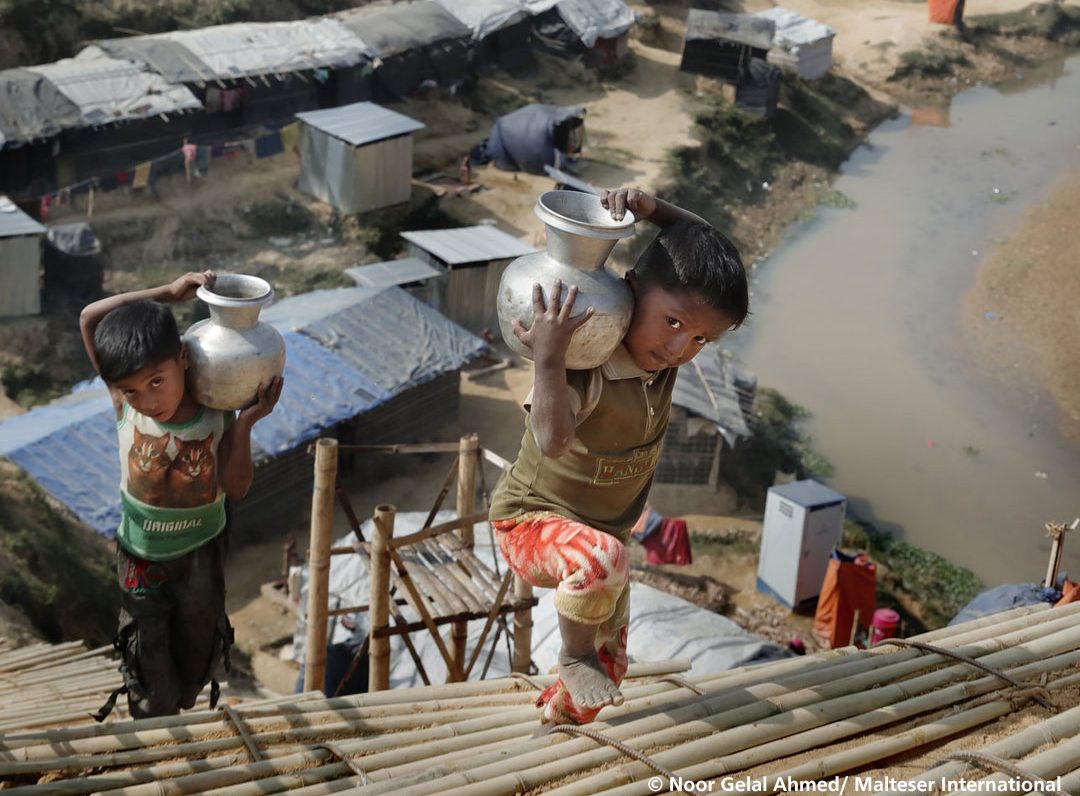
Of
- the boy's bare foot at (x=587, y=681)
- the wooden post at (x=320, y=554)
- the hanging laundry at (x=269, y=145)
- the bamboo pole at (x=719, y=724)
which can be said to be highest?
the boy's bare foot at (x=587, y=681)

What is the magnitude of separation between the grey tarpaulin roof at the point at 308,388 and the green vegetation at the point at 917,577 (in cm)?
706

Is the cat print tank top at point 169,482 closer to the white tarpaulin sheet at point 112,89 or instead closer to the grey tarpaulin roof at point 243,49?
the white tarpaulin sheet at point 112,89

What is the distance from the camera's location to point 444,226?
27.3 m

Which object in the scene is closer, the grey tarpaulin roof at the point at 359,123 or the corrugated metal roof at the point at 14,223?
the corrugated metal roof at the point at 14,223

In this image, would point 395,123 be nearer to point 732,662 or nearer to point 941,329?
point 941,329

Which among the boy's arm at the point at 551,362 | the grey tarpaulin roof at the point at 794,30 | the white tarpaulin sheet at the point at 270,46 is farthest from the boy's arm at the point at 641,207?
the grey tarpaulin roof at the point at 794,30

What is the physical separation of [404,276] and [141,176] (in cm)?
631

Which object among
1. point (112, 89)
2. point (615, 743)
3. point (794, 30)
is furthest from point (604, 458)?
point (794, 30)

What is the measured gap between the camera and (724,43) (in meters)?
36.0

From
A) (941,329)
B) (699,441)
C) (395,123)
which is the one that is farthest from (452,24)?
(699,441)

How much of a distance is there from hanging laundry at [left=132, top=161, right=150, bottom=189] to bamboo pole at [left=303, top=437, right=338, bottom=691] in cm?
1850

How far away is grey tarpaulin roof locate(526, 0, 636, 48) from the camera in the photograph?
1390 inches

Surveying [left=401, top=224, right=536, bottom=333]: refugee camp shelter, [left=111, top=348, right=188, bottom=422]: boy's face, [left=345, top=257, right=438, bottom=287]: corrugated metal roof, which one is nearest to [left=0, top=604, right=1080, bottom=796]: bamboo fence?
[left=111, top=348, right=188, bottom=422]: boy's face

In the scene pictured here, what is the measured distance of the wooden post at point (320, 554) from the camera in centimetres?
748
